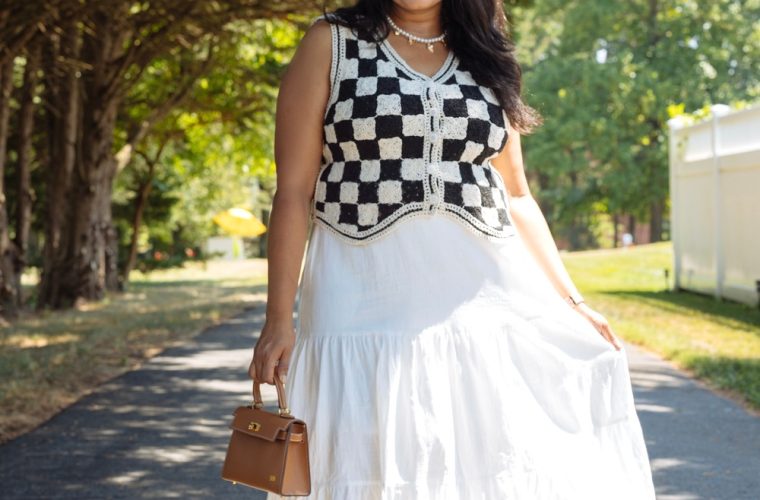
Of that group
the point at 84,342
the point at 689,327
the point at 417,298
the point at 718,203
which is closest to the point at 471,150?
the point at 417,298

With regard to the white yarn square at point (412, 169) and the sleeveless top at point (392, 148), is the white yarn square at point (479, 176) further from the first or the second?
the white yarn square at point (412, 169)

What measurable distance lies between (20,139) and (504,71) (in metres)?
17.0

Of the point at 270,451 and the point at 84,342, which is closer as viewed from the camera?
the point at 270,451

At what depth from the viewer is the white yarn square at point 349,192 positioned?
3.13 m

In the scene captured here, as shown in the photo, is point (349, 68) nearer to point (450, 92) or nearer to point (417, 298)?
point (450, 92)

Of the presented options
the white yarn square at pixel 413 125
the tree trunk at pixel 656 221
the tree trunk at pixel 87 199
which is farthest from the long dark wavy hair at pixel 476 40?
the tree trunk at pixel 656 221

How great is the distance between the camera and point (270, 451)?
9.70ft

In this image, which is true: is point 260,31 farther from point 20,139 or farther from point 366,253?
point 366,253

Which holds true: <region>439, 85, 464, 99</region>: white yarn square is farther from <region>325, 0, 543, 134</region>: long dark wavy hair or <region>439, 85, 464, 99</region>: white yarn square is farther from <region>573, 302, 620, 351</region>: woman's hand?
<region>573, 302, 620, 351</region>: woman's hand

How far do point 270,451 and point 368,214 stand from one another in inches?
24.1

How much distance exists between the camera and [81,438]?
7.56 m

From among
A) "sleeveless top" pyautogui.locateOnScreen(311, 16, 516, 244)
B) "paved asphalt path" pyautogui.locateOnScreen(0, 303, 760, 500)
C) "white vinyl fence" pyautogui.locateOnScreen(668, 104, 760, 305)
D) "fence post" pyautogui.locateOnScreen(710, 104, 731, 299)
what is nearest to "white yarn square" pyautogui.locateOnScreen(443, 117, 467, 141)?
"sleeveless top" pyautogui.locateOnScreen(311, 16, 516, 244)

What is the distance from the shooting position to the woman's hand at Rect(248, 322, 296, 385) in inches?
121

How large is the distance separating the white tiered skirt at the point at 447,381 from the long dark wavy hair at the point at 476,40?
1.21 ft
